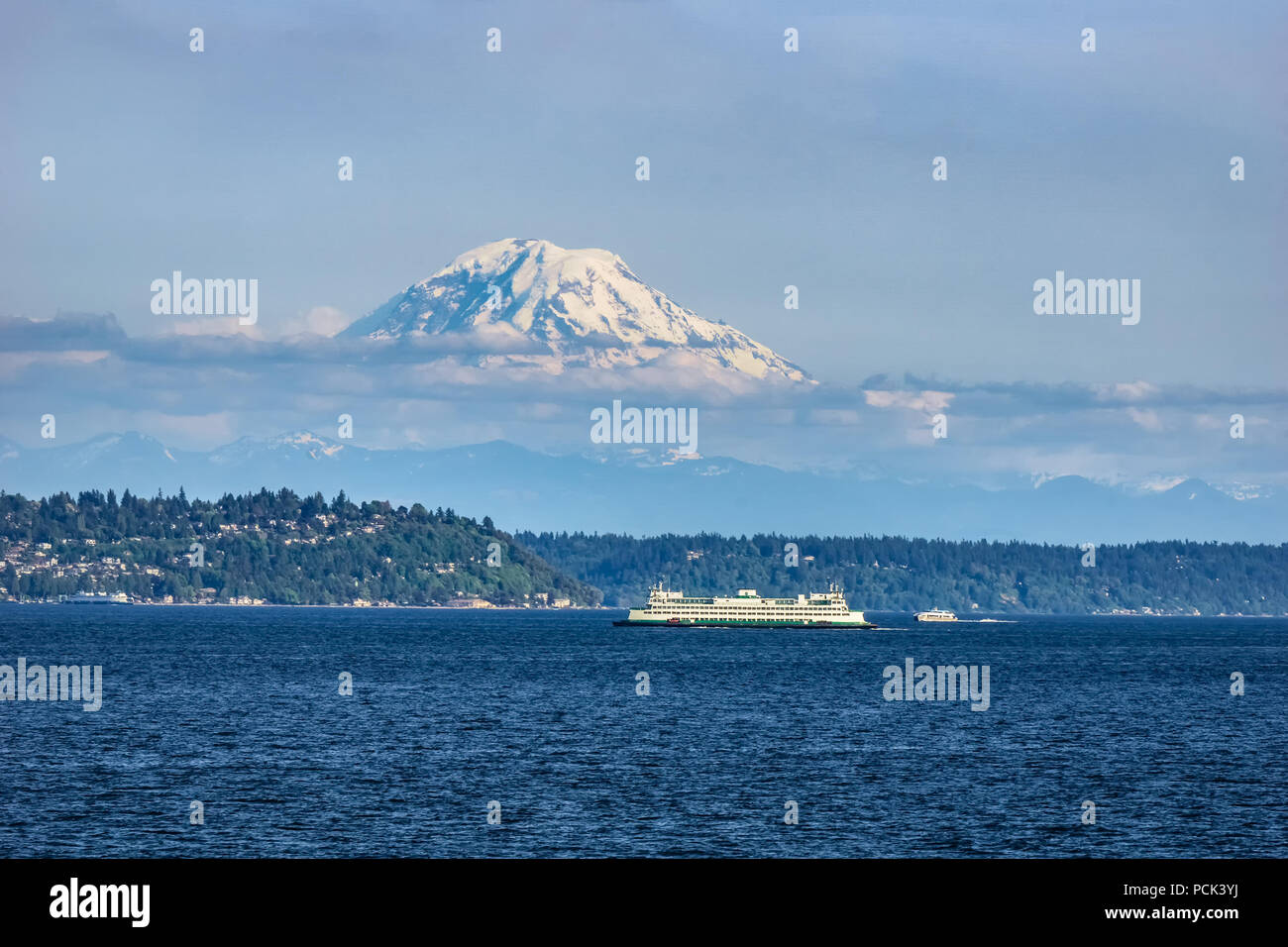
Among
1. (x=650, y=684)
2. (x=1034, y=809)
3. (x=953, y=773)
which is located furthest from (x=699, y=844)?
(x=650, y=684)

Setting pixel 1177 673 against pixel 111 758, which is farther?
pixel 1177 673

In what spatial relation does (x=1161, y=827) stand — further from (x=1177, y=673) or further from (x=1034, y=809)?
(x=1177, y=673)

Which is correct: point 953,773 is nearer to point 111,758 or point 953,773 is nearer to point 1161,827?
point 1161,827
